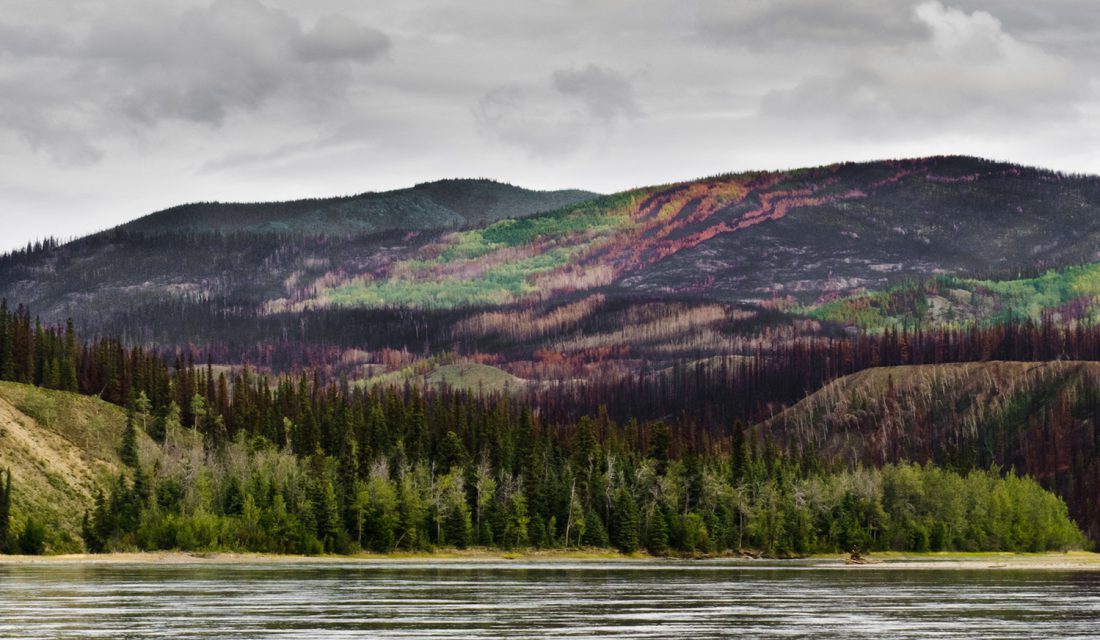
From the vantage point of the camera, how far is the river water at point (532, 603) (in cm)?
10244

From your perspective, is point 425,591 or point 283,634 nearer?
point 283,634

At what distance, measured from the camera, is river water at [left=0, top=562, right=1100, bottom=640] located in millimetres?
102438

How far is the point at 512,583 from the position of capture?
15162 cm

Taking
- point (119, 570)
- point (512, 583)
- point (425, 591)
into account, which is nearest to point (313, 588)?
point (425, 591)

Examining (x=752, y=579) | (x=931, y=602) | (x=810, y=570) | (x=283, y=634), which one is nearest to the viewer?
(x=283, y=634)

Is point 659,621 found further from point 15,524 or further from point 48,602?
point 15,524

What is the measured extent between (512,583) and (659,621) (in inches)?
1705

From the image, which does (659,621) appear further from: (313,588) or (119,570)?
(119,570)

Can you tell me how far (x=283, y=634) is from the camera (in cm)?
9850

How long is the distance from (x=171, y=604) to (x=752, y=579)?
62351 millimetres

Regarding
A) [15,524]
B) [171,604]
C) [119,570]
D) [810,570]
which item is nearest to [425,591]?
[171,604]

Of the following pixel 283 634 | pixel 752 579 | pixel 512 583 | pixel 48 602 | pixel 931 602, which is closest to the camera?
pixel 283 634

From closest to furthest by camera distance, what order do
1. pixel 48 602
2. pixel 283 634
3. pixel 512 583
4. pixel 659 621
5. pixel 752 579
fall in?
pixel 283 634 → pixel 659 621 → pixel 48 602 → pixel 512 583 → pixel 752 579

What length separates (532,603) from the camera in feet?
407
